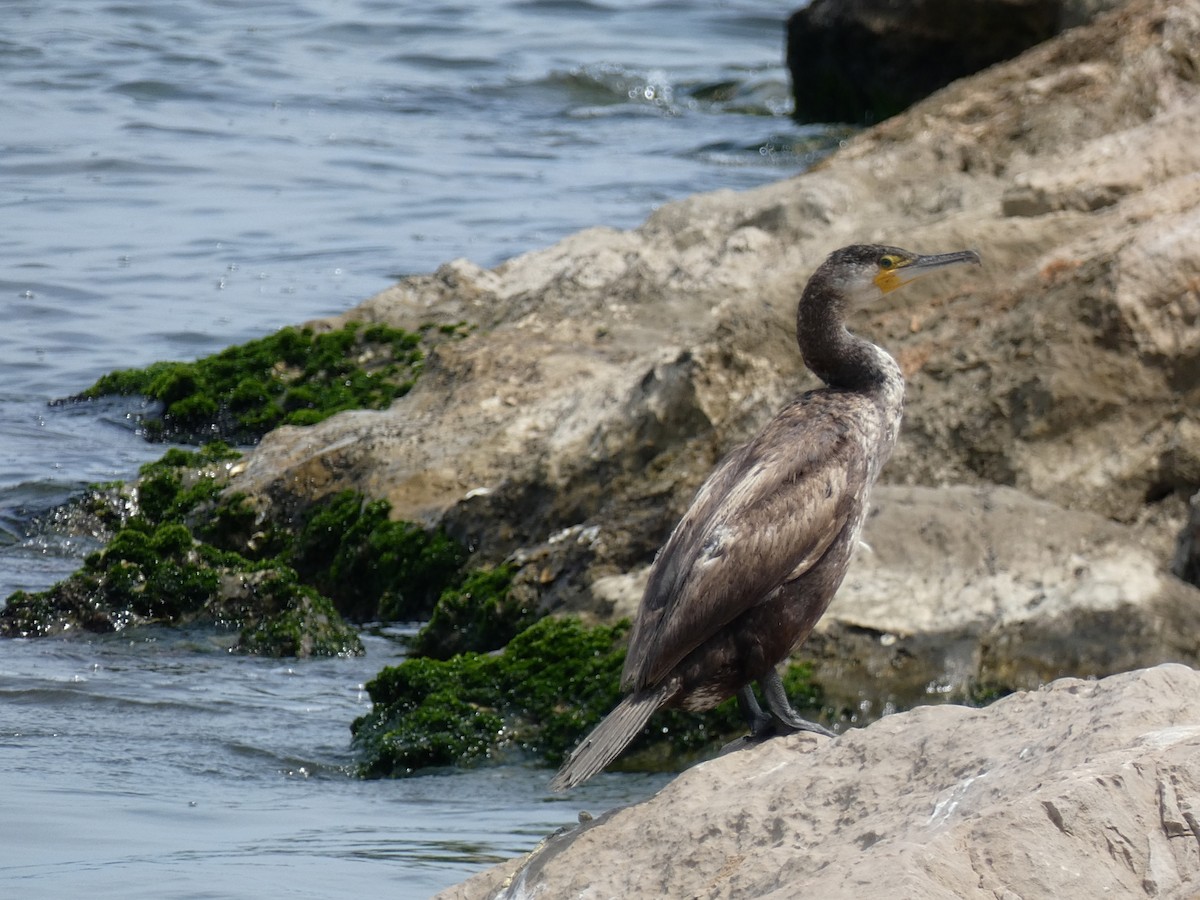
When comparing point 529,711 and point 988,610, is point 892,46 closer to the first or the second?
point 988,610

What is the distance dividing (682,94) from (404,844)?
2161 centimetres

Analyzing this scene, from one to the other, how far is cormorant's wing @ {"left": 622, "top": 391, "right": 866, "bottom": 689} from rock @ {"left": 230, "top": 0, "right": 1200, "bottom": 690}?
251cm

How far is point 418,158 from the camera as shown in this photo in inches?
930

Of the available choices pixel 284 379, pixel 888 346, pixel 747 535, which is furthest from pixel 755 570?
pixel 284 379

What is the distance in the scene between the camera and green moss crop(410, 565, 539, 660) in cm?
910

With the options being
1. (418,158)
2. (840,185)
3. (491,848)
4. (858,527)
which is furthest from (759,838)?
(418,158)

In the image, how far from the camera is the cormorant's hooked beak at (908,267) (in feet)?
20.9

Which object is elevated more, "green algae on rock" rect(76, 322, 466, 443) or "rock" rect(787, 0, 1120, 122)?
"rock" rect(787, 0, 1120, 122)

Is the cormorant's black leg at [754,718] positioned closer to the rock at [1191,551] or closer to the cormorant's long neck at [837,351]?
the cormorant's long neck at [837,351]

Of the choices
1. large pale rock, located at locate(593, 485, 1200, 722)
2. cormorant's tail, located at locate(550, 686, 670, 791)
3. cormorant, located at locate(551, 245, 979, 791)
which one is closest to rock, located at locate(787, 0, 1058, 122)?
large pale rock, located at locate(593, 485, 1200, 722)

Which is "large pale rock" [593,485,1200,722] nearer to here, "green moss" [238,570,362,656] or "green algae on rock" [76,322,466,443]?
"green moss" [238,570,362,656]

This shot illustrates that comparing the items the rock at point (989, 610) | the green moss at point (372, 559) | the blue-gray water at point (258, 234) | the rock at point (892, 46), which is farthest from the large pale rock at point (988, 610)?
the rock at point (892, 46)

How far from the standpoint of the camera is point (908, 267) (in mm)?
6395

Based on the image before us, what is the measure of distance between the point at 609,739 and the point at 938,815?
1190mm
